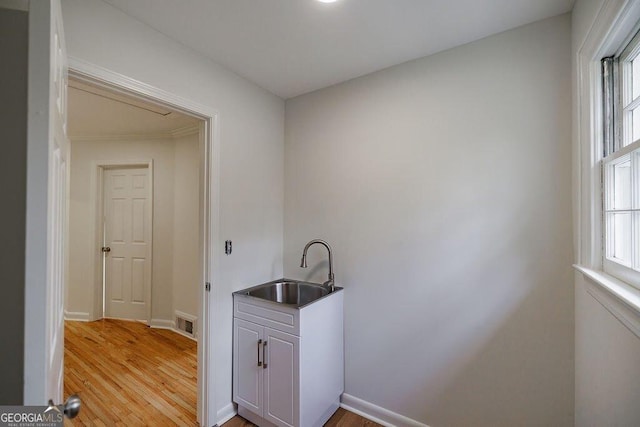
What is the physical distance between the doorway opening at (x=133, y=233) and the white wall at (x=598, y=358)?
299cm

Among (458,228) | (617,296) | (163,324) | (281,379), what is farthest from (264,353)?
(163,324)

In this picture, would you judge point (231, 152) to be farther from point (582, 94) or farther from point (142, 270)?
point (142, 270)

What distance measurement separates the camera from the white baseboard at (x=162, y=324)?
3504mm

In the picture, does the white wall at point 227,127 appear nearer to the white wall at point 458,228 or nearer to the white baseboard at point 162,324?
the white wall at point 458,228

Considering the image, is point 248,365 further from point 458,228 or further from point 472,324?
point 458,228

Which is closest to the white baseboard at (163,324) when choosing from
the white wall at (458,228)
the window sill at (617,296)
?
the white wall at (458,228)

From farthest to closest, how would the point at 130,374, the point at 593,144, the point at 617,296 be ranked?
1. the point at 130,374
2. the point at 593,144
3. the point at 617,296

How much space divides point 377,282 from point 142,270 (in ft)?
10.7

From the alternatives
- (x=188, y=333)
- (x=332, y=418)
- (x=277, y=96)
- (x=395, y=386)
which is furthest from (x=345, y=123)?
(x=188, y=333)

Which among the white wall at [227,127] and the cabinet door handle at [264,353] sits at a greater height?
the white wall at [227,127]

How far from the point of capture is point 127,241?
3738 millimetres

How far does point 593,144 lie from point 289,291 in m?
2.08

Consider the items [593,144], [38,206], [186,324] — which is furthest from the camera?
[186,324]

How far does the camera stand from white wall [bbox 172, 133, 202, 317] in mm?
3281
